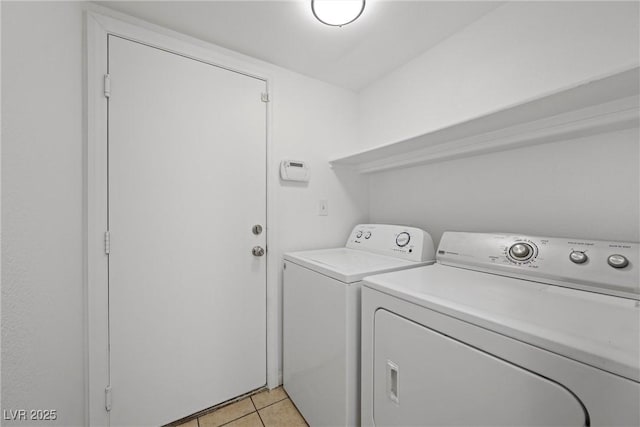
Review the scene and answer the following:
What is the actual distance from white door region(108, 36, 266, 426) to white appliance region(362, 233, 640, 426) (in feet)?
3.06

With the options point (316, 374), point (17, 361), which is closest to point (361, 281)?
point (316, 374)

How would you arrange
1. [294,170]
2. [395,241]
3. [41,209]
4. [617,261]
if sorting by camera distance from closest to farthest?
[41,209] → [617,261] → [395,241] → [294,170]

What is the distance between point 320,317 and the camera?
4.11 feet

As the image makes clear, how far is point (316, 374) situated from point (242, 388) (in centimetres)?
65

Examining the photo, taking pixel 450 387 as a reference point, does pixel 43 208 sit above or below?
above

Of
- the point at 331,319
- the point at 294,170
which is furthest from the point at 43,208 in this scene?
the point at 294,170

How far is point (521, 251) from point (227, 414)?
183 centimetres

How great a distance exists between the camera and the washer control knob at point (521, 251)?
3.46ft

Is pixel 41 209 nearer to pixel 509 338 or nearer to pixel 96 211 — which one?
pixel 96 211

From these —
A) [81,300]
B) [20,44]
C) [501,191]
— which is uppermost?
[20,44]

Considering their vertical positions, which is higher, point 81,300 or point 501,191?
point 501,191

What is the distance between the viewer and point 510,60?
126 cm

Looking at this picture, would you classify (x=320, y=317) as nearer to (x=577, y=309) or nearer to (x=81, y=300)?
(x=577, y=309)

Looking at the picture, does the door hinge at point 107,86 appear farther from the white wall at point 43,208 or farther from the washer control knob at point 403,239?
the washer control knob at point 403,239
